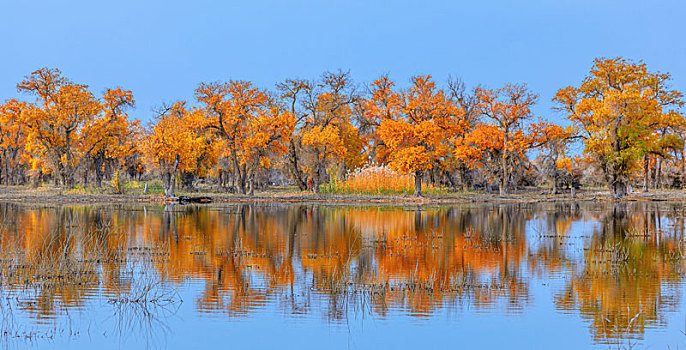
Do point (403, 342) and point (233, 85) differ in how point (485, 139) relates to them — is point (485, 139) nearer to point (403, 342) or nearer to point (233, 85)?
point (233, 85)

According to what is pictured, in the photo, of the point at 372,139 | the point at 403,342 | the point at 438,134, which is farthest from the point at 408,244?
the point at 372,139

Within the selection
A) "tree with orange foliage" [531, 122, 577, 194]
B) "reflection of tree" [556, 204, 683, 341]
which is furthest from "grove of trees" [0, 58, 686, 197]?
"reflection of tree" [556, 204, 683, 341]

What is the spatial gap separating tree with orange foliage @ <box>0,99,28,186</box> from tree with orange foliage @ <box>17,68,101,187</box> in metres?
1.47

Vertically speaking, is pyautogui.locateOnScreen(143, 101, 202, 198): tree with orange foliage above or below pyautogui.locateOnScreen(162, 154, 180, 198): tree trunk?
above

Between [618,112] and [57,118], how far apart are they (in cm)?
4398

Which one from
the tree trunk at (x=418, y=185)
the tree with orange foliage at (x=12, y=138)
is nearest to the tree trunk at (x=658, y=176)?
the tree trunk at (x=418, y=185)

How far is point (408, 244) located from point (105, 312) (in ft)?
35.7

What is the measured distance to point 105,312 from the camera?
11273mm

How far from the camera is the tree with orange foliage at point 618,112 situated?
172 feet

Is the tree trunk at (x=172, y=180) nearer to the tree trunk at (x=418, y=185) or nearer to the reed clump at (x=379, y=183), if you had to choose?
the reed clump at (x=379, y=183)

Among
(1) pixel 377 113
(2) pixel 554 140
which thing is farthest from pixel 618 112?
(1) pixel 377 113

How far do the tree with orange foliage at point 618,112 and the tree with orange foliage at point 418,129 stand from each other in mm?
10256

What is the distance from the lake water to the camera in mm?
10102

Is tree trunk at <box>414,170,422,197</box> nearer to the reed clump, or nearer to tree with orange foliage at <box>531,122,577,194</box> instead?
the reed clump
